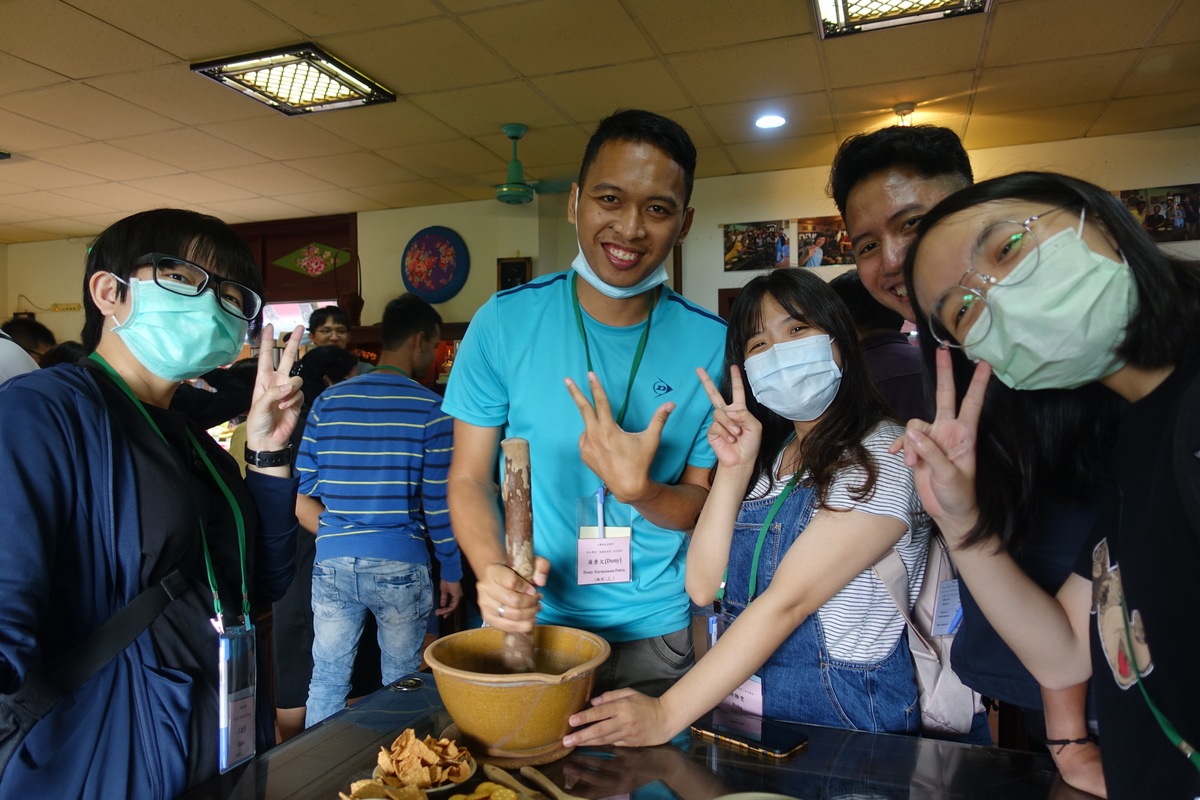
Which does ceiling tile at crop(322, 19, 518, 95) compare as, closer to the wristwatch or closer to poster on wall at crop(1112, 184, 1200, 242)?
the wristwatch

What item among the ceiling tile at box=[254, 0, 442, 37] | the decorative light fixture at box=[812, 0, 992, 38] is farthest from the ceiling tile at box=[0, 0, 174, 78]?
the decorative light fixture at box=[812, 0, 992, 38]

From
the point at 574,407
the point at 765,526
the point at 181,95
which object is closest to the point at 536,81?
the point at 181,95

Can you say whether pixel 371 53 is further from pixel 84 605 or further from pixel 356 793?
pixel 356 793

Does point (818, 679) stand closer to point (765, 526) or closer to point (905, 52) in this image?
point (765, 526)

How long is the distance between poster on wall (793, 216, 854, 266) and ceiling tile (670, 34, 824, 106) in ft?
5.57

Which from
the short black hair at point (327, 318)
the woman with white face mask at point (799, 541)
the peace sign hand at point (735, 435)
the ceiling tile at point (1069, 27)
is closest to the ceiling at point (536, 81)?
the ceiling tile at point (1069, 27)

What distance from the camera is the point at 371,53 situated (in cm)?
391

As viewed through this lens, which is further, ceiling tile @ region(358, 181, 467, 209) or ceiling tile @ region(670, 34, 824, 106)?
ceiling tile @ region(358, 181, 467, 209)

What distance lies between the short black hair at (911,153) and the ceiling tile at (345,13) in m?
2.38

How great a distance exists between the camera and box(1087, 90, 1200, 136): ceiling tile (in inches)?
180

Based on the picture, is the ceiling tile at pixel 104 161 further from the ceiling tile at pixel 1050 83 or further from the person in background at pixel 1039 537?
the person in background at pixel 1039 537

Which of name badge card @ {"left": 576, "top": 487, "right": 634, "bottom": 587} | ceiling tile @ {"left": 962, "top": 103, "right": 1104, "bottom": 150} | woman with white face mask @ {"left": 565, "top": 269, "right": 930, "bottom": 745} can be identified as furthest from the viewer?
ceiling tile @ {"left": 962, "top": 103, "right": 1104, "bottom": 150}

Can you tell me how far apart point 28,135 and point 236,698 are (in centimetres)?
548

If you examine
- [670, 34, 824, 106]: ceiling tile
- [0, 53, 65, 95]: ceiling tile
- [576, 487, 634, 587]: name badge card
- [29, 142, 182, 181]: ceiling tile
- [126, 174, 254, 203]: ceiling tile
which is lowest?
[576, 487, 634, 587]: name badge card
